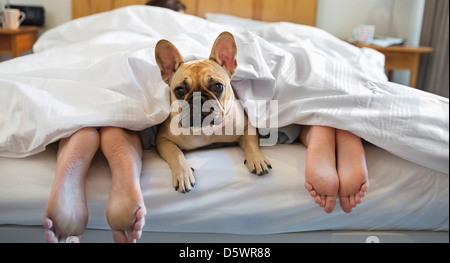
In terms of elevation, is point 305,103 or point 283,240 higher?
point 305,103

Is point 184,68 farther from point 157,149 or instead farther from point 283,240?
point 283,240

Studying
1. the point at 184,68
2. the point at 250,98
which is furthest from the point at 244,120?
the point at 184,68

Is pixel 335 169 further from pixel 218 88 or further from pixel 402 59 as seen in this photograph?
pixel 402 59

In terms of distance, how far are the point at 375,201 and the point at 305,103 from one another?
238mm

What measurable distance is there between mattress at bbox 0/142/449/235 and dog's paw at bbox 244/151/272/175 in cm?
1

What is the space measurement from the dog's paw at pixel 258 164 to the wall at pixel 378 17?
184 centimetres

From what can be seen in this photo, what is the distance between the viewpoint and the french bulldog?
688 mm

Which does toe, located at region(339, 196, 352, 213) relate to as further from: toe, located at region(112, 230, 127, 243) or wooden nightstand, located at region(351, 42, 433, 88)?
wooden nightstand, located at region(351, 42, 433, 88)

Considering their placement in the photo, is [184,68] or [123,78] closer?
[184,68]

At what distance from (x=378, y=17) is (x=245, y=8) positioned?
0.81 m

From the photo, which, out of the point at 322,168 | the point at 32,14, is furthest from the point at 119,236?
the point at 32,14

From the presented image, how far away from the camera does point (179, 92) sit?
71 cm
